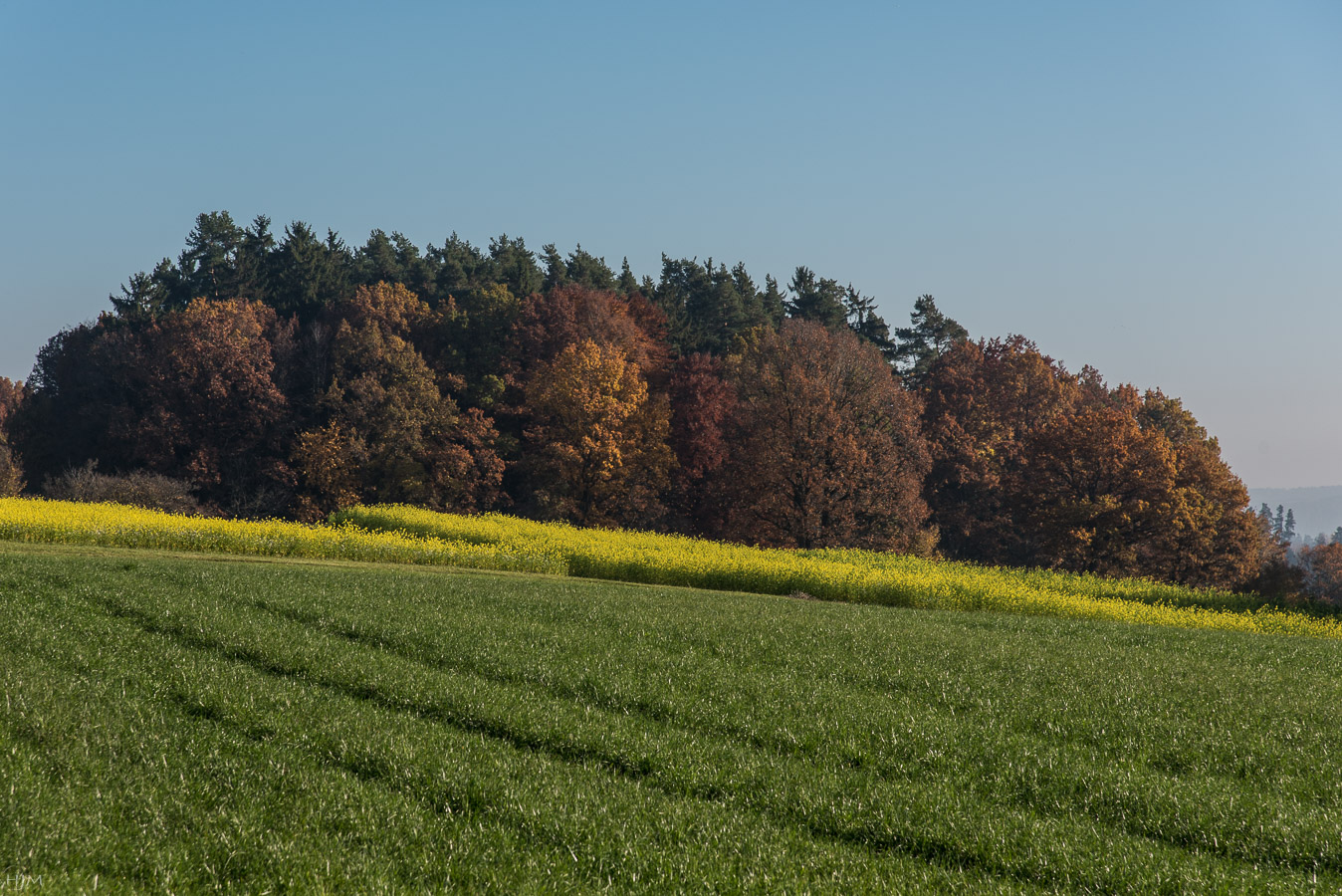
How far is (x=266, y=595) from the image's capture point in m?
18.6

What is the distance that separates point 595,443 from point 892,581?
109ft

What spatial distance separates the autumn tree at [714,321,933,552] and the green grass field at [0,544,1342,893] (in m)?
36.1

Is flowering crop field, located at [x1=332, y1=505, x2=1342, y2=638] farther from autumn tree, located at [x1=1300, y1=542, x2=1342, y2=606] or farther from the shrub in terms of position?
autumn tree, located at [x1=1300, y1=542, x2=1342, y2=606]

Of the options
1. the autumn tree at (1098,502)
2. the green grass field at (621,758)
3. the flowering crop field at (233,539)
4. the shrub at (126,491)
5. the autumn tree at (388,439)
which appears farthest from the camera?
the autumn tree at (388,439)

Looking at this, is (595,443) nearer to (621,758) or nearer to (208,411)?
(208,411)

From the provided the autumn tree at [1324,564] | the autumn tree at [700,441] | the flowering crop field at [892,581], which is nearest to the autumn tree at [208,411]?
the autumn tree at [700,441]

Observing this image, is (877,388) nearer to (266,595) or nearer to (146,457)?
(266,595)

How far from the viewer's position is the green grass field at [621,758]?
7305mm

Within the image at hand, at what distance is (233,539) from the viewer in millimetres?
30672

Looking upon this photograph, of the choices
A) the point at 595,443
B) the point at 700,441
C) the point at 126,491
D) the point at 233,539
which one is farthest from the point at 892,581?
the point at 126,491

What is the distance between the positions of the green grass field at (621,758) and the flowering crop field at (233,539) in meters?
12.4

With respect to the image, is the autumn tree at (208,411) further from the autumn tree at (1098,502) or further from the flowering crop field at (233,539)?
the autumn tree at (1098,502)

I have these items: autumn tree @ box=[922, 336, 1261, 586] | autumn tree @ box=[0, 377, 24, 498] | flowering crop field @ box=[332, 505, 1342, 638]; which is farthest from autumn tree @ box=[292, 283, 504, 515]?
autumn tree @ box=[922, 336, 1261, 586]

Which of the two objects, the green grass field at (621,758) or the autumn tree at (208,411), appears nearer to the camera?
the green grass field at (621,758)
